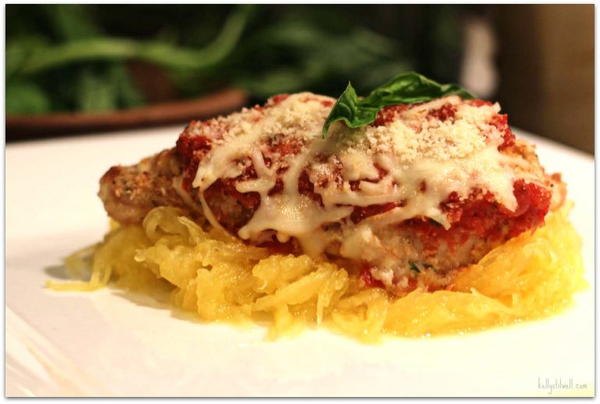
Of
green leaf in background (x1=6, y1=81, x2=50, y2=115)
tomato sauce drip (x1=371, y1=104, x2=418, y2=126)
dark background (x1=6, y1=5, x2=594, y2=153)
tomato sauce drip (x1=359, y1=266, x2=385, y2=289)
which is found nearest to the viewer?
tomato sauce drip (x1=359, y1=266, x2=385, y2=289)

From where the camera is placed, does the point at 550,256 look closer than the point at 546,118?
Yes

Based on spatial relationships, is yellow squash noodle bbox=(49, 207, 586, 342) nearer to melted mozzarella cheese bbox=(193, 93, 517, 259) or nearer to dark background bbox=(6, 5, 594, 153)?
melted mozzarella cheese bbox=(193, 93, 517, 259)

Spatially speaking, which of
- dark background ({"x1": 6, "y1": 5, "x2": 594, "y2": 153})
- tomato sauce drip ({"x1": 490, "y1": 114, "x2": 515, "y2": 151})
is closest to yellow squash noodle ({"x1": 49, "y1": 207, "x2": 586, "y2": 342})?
tomato sauce drip ({"x1": 490, "y1": 114, "x2": 515, "y2": 151})

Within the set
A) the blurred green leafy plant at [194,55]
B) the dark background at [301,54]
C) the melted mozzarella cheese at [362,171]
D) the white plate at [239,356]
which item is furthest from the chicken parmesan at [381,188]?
the blurred green leafy plant at [194,55]

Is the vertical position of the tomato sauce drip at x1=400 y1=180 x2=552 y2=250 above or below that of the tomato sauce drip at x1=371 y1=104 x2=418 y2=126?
below

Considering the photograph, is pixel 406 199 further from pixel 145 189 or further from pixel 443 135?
pixel 145 189

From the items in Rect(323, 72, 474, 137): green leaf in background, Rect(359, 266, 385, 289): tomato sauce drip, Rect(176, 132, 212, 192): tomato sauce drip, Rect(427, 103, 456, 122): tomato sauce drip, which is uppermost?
Rect(323, 72, 474, 137): green leaf in background

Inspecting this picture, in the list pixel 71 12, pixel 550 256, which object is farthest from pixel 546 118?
pixel 550 256

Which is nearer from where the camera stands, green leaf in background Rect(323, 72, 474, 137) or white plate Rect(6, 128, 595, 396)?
white plate Rect(6, 128, 595, 396)
